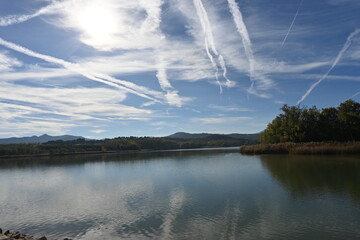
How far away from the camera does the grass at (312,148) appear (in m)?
46.8

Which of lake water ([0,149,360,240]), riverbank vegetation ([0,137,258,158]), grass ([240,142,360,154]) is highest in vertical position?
riverbank vegetation ([0,137,258,158])

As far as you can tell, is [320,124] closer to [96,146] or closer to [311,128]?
[311,128]

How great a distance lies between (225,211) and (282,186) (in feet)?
27.3

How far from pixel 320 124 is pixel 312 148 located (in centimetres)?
1474

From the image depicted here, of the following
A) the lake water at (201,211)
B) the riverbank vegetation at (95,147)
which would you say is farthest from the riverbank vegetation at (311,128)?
the riverbank vegetation at (95,147)

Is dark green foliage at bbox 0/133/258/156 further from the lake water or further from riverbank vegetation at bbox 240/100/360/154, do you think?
the lake water

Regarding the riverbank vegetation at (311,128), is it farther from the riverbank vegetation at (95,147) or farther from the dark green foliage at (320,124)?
the riverbank vegetation at (95,147)

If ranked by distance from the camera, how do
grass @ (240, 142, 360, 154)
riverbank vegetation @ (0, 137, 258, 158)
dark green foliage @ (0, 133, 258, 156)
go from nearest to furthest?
grass @ (240, 142, 360, 154) → riverbank vegetation @ (0, 137, 258, 158) → dark green foliage @ (0, 133, 258, 156)

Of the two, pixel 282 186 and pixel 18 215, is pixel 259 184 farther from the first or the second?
pixel 18 215

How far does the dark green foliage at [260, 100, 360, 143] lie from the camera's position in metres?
59.5

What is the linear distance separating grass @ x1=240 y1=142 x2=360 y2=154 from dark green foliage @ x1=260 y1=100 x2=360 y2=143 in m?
7.32

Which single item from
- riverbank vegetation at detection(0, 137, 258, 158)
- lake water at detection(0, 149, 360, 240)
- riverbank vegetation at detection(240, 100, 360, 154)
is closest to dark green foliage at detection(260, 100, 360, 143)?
riverbank vegetation at detection(240, 100, 360, 154)

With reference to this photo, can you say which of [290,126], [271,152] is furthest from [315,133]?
[271,152]

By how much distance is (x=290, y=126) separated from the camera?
6675 centimetres
